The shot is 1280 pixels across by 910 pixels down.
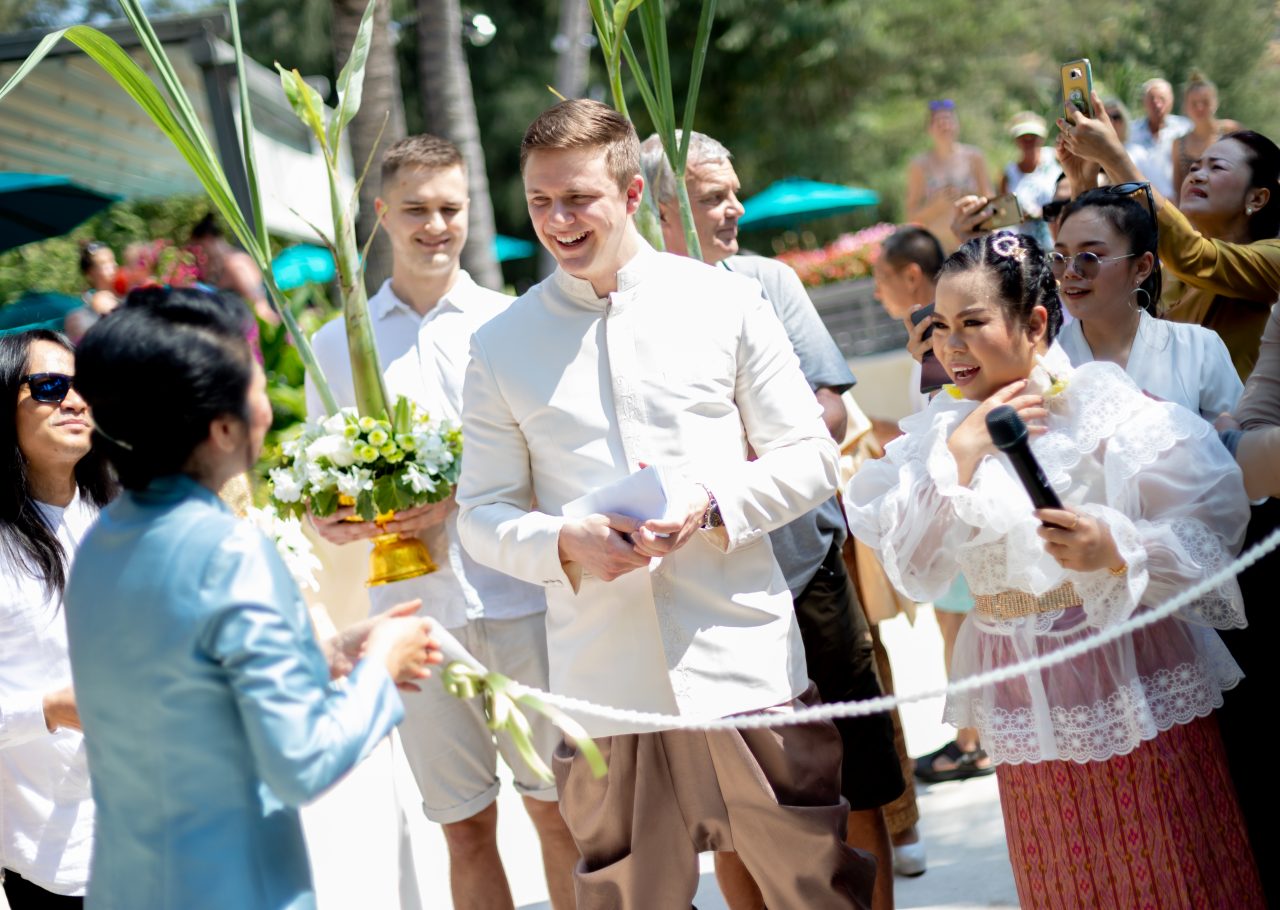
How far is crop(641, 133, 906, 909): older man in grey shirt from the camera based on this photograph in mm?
3951

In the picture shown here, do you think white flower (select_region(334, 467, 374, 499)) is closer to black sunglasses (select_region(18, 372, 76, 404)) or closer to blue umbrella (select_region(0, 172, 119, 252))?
black sunglasses (select_region(18, 372, 76, 404))

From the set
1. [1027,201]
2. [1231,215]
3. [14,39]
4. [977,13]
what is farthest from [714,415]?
[977,13]

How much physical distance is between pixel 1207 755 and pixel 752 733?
107cm

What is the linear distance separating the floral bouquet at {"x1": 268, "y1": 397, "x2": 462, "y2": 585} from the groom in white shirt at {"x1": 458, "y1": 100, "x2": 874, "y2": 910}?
1.46 ft

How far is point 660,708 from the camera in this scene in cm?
324

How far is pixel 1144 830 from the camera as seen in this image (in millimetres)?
3088

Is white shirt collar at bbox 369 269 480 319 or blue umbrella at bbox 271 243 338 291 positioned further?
blue umbrella at bbox 271 243 338 291

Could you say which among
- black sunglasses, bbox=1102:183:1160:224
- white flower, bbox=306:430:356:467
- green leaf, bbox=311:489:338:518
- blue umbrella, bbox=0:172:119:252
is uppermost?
blue umbrella, bbox=0:172:119:252

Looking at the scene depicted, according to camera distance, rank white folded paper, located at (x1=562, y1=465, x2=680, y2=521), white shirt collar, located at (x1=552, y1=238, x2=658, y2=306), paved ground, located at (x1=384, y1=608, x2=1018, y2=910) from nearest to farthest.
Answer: white folded paper, located at (x1=562, y1=465, x2=680, y2=521), white shirt collar, located at (x1=552, y1=238, x2=658, y2=306), paved ground, located at (x1=384, y1=608, x2=1018, y2=910)

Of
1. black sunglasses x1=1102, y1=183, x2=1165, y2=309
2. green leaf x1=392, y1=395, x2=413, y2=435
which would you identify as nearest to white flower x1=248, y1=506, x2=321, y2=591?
green leaf x1=392, y1=395, x2=413, y2=435

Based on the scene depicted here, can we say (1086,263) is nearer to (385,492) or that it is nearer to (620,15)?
(620,15)

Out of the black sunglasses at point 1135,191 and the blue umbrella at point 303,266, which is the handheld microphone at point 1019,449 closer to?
the black sunglasses at point 1135,191

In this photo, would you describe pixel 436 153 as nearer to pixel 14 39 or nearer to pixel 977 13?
pixel 14 39

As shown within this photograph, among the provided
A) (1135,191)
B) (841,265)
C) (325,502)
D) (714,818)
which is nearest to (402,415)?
(325,502)
